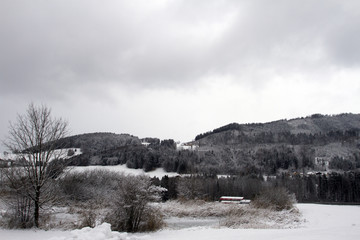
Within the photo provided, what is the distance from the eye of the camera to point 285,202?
33.9 m

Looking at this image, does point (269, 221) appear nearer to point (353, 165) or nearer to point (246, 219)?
point (246, 219)

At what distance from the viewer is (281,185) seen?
2608 inches

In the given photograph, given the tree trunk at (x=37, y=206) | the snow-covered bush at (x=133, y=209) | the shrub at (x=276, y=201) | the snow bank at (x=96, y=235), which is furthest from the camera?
the shrub at (x=276, y=201)

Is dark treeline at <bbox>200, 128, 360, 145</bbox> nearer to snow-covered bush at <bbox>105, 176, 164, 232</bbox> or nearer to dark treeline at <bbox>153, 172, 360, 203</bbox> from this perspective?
dark treeline at <bbox>153, 172, 360, 203</bbox>

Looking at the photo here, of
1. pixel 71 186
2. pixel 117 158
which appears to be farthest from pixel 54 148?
pixel 117 158

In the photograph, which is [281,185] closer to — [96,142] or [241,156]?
[241,156]

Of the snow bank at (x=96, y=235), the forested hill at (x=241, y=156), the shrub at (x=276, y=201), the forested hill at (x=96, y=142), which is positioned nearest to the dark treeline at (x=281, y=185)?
the shrub at (x=276, y=201)

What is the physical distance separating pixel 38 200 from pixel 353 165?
393ft

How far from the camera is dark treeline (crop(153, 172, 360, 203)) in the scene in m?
61.9

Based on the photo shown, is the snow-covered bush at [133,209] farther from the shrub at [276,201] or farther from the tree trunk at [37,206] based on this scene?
the shrub at [276,201]

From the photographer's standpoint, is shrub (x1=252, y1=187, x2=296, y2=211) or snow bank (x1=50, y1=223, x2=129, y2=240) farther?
shrub (x1=252, y1=187, x2=296, y2=211)

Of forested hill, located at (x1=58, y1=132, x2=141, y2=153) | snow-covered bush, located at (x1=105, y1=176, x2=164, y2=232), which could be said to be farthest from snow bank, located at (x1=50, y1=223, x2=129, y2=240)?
forested hill, located at (x1=58, y1=132, x2=141, y2=153)

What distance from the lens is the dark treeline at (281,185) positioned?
61938 millimetres

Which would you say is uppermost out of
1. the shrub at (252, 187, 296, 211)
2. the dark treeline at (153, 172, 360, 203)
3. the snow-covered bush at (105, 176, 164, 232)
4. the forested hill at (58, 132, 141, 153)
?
the forested hill at (58, 132, 141, 153)
